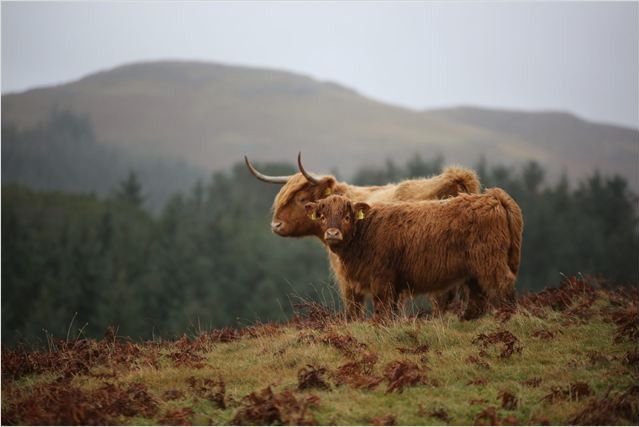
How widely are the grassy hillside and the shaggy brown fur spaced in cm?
77

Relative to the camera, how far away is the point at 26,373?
8172 mm

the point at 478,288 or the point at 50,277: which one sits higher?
the point at 478,288

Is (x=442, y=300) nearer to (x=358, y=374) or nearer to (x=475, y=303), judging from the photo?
(x=475, y=303)

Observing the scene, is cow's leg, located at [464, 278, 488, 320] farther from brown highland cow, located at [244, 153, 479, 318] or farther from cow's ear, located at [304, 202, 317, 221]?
cow's ear, located at [304, 202, 317, 221]

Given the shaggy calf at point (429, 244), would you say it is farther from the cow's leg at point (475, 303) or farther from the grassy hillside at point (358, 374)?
the grassy hillside at point (358, 374)

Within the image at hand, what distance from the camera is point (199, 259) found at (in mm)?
72062

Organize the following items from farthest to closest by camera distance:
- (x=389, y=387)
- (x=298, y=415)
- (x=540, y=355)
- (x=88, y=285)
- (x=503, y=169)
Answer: (x=503, y=169)
(x=88, y=285)
(x=540, y=355)
(x=389, y=387)
(x=298, y=415)

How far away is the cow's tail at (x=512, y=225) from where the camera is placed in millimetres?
9000

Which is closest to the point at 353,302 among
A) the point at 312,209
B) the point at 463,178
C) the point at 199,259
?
the point at 312,209

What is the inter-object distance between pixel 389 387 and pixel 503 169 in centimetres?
7555

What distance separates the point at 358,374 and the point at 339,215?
287 cm

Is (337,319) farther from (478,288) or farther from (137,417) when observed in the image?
(137,417)

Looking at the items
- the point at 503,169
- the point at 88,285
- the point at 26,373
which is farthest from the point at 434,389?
the point at 503,169

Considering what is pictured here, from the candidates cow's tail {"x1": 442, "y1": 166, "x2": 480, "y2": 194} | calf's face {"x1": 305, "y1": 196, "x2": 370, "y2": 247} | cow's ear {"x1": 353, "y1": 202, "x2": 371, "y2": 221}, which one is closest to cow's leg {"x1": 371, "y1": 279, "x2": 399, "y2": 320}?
calf's face {"x1": 305, "y1": 196, "x2": 370, "y2": 247}
